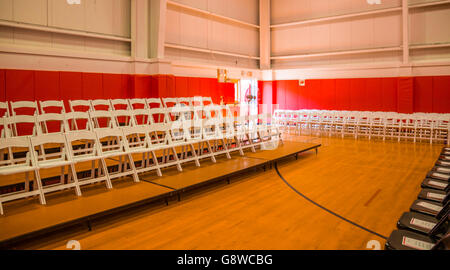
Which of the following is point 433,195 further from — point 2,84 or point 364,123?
point 2,84

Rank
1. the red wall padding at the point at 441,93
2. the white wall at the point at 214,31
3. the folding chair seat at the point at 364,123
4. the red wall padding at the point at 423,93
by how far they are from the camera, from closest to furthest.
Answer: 1. the folding chair seat at the point at 364,123
2. the red wall padding at the point at 441,93
3. the red wall padding at the point at 423,93
4. the white wall at the point at 214,31

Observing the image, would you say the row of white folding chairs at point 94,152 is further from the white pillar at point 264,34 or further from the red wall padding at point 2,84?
the white pillar at point 264,34

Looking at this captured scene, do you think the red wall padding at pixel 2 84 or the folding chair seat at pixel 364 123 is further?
the folding chair seat at pixel 364 123

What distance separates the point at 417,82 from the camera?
13.4 meters

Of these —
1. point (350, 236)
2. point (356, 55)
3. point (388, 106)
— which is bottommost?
point (350, 236)

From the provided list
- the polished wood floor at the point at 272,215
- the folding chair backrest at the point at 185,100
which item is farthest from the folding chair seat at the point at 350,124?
the folding chair backrest at the point at 185,100

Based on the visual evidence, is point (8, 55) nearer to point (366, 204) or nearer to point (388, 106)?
point (366, 204)

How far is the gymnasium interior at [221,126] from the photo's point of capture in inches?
156

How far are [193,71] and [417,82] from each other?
29.7 feet

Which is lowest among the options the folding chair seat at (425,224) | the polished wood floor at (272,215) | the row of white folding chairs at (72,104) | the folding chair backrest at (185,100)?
the polished wood floor at (272,215)

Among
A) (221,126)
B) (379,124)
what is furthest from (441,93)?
(221,126)

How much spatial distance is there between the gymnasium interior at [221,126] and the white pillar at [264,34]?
0.06m

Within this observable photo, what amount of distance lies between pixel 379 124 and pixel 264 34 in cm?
825
